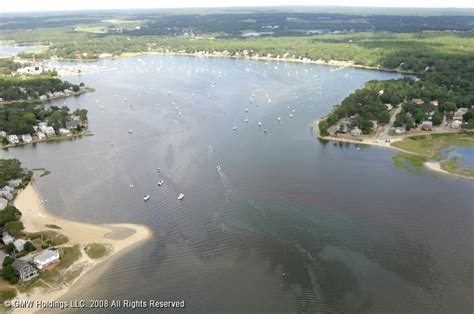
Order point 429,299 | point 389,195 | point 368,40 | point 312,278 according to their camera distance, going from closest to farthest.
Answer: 1. point 429,299
2. point 312,278
3. point 389,195
4. point 368,40

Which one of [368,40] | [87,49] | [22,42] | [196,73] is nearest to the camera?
[196,73]

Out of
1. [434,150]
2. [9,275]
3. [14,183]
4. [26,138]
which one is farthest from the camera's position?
[26,138]

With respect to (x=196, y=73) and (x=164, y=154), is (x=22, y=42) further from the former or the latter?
(x=164, y=154)

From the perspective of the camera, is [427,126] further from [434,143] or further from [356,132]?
[356,132]

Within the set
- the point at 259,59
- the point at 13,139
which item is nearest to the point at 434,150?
the point at 13,139

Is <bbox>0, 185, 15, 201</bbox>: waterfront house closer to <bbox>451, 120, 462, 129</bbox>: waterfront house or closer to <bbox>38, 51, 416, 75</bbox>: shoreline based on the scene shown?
<bbox>451, 120, 462, 129</bbox>: waterfront house

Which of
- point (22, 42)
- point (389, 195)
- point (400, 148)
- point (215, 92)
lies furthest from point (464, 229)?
point (22, 42)

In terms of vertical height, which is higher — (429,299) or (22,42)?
(22,42)

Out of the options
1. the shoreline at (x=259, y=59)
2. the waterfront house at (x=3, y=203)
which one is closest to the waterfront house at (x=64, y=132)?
the waterfront house at (x=3, y=203)
